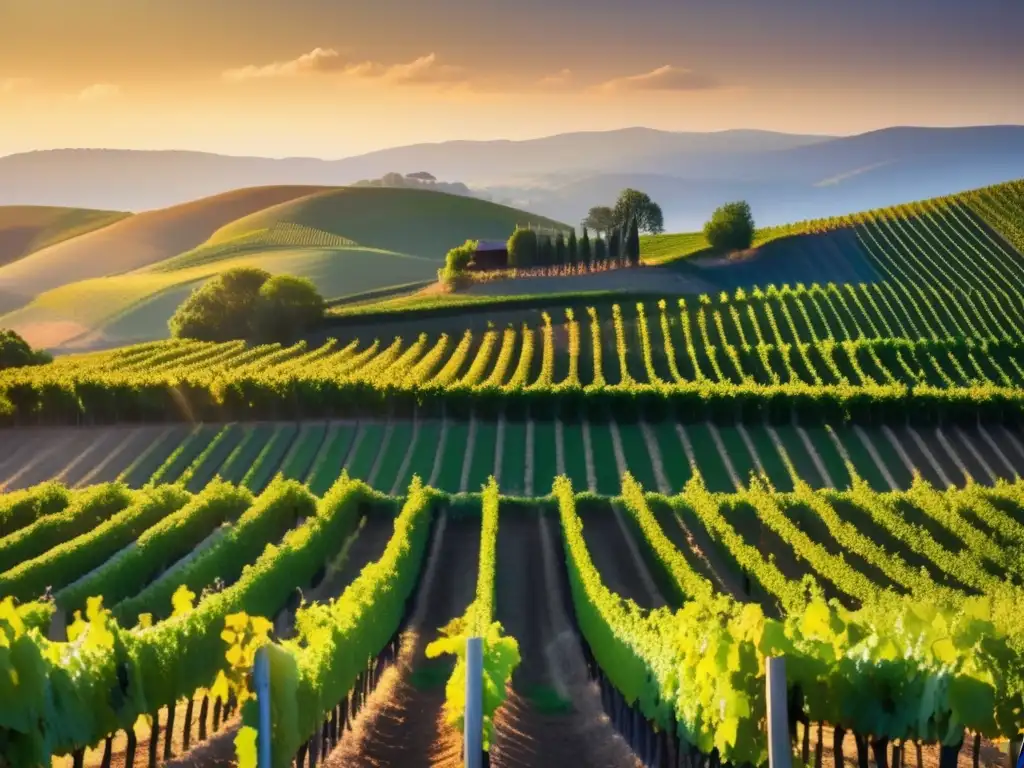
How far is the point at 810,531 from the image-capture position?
112ft

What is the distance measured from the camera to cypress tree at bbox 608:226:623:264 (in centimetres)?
10625

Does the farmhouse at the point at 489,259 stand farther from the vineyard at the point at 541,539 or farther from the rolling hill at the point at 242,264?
the rolling hill at the point at 242,264

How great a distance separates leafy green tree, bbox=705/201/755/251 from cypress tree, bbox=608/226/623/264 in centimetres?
895

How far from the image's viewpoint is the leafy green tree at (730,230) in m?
107

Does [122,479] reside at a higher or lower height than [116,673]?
lower

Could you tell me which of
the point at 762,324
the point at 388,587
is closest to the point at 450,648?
the point at 388,587

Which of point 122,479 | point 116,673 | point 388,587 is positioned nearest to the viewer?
point 116,673

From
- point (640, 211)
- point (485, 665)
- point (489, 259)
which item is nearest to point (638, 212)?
point (640, 211)

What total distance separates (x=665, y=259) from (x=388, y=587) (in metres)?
86.9

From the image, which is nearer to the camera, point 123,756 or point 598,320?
point 123,756

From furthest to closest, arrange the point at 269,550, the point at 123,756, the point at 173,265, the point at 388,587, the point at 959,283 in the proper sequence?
the point at 173,265 < the point at 959,283 < the point at 269,550 < the point at 388,587 < the point at 123,756

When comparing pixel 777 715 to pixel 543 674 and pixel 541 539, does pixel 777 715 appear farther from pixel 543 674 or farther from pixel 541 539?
pixel 541 539

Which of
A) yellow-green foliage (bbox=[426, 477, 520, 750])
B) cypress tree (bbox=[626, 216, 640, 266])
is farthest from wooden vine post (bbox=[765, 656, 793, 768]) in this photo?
cypress tree (bbox=[626, 216, 640, 266])

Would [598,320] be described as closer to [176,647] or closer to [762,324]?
[762,324]
